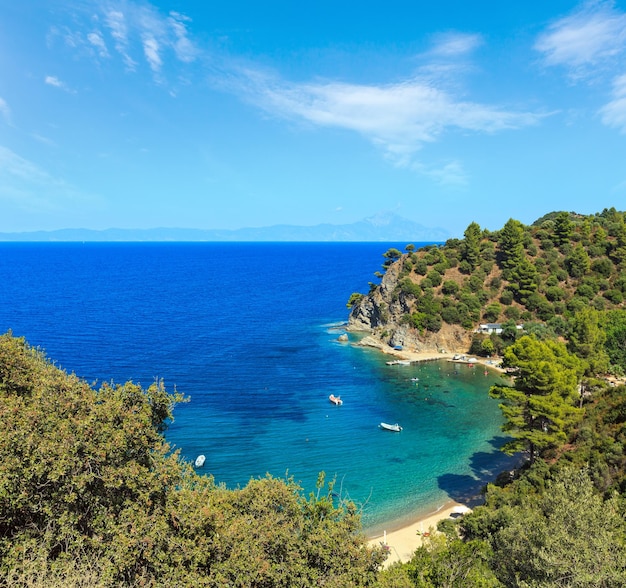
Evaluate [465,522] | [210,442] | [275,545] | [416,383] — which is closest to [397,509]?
[465,522]

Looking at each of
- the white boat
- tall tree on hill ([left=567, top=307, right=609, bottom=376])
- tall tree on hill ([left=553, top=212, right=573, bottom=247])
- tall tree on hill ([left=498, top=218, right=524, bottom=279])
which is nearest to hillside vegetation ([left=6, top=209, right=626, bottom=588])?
the white boat

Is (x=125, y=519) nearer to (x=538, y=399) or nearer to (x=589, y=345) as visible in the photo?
(x=538, y=399)

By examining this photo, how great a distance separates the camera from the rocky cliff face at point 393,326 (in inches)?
3278

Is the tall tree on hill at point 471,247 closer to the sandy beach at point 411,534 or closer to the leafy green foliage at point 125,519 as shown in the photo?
the sandy beach at point 411,534

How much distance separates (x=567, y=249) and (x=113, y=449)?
10236 centimetres

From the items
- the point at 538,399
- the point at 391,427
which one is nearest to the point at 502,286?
the point at 391,427

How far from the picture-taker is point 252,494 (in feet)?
57.1

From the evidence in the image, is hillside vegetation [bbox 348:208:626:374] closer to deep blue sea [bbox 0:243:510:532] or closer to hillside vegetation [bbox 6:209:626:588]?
deep blue sea [bbox 0:243:510:532]

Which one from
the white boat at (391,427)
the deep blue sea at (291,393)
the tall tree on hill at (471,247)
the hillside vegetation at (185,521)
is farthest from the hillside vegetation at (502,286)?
the hillside vegetation at (185,521)

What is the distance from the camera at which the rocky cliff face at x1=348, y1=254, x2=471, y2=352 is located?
83250 millimetres

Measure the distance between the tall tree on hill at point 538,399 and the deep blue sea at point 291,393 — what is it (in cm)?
828

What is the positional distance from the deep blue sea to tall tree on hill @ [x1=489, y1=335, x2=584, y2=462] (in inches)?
326

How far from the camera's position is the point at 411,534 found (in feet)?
104

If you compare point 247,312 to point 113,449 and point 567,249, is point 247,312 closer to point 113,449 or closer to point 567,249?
point 567,249
